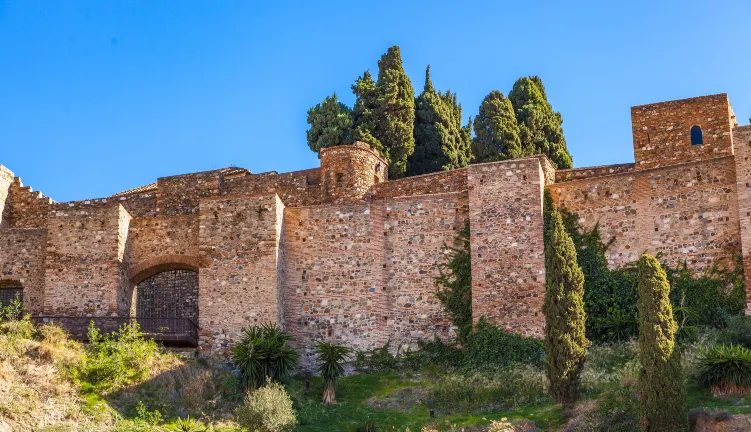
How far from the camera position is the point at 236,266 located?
31156 mm

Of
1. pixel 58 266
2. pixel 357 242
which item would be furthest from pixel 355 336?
pixel 58 266

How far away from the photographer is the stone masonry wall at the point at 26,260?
33.0 m

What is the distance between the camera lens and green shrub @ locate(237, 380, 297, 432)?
25.3 meters

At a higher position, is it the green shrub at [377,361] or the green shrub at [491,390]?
the green shrub at [377,361]

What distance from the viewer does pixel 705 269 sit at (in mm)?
28234

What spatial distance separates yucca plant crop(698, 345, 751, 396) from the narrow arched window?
31.8 feet

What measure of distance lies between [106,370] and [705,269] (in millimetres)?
15251

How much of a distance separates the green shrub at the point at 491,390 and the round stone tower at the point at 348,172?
8.67m

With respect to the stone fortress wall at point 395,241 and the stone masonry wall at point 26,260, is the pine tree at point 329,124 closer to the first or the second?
the stone fortress wall at point 395,241

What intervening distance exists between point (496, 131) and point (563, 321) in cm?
1524

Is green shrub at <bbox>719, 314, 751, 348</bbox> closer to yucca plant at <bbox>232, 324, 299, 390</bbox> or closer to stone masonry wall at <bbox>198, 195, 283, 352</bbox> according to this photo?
yucca plant at <bbox>232, 324, 299, 390</bbox>

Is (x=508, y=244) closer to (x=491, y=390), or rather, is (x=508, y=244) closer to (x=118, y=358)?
Answer: (x=491, y=390)

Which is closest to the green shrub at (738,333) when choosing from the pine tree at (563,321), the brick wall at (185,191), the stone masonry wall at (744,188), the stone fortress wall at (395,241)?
the stone masonry wall at (744,188)

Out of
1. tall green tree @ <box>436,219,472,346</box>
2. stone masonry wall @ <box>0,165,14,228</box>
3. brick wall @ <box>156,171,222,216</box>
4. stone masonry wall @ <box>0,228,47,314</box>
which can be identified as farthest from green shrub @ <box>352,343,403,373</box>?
stone masonry wall @ <box>0,165,14,228</box>
